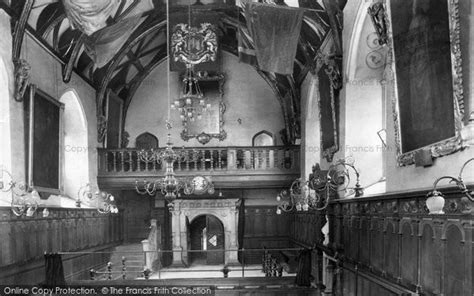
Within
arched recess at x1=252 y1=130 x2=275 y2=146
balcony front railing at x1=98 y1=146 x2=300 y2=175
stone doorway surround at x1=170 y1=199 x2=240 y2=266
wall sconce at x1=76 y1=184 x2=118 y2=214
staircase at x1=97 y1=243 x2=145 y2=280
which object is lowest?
staircase at x1=97 y1=243 x2=145 y2=280

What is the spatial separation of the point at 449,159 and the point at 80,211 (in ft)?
38.4

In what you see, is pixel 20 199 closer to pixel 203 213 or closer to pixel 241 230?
pixel 203 213

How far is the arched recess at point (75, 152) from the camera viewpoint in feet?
49.8

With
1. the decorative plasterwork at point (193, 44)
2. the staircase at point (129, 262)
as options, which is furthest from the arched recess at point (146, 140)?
the decorative plasterwork at point (193, 44)

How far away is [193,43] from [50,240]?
6.85m

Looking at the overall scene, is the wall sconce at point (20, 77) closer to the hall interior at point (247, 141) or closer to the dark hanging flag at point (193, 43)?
the hall interior at point (247, 141)

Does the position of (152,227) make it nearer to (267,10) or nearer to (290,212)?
(290,212)

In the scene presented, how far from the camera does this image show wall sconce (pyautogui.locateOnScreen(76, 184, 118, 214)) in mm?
14399

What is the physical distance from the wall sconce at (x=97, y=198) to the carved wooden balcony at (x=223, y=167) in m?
0.58

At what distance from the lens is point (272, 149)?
54.6ft

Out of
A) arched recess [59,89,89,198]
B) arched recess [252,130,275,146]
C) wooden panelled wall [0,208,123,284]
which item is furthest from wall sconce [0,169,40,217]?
arched recess [252,130,275,146]

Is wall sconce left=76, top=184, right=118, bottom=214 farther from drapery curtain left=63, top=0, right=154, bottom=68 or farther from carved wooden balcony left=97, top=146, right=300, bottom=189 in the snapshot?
drapery curtain left=63, top=0, right=154, bottom=68

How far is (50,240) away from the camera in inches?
474

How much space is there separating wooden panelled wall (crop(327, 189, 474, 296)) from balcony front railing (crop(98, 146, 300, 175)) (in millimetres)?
6145
